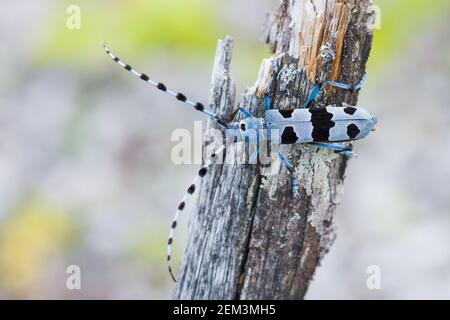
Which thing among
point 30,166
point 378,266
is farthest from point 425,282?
point 30,166

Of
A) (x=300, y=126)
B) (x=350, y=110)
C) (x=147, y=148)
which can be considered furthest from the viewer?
(x=147, y=148)

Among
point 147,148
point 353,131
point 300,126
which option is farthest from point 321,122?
point 147,148

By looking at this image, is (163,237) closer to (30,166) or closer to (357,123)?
(30,166)

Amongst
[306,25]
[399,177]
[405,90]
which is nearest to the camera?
[306,25]

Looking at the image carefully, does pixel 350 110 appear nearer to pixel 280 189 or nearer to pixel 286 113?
pixel 286 113

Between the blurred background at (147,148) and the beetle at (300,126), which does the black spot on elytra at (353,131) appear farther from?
the blurred background at (147,148)

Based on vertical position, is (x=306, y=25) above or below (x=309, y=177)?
above

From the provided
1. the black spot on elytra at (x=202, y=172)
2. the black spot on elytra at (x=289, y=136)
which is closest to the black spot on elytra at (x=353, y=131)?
the black spot on elytra at (x=289, y=136)
